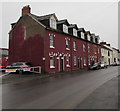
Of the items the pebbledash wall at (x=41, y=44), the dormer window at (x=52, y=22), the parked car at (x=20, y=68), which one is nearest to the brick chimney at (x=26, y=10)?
the pebbledash wall at (x=41, y=44)

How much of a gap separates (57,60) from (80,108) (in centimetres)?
1879

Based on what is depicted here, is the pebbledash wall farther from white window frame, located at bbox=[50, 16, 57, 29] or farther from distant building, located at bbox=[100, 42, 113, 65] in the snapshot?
distant building, located at bbox=[100, 42, 113, 65]

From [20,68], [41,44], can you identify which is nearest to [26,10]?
[41,44]

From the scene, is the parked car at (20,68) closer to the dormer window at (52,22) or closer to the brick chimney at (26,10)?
the dormer window at (52,22)

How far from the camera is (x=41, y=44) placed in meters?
21.8

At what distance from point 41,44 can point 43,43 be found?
398mm

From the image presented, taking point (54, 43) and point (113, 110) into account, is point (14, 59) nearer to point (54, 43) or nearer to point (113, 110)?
point (54, 43)

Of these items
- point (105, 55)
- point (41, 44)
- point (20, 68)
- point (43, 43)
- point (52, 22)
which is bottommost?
point (20, 68)

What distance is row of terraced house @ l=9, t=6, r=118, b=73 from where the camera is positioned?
21906 millimetres

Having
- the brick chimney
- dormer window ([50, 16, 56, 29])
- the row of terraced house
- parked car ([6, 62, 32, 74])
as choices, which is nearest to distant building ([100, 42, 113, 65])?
the row of terraced house

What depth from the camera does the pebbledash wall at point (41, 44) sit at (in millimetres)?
21875

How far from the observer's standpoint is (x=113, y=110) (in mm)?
5168

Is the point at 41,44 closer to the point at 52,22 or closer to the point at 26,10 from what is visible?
the point at 52,22

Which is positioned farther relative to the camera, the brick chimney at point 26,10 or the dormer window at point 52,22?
the brick chimney at point 26,10
